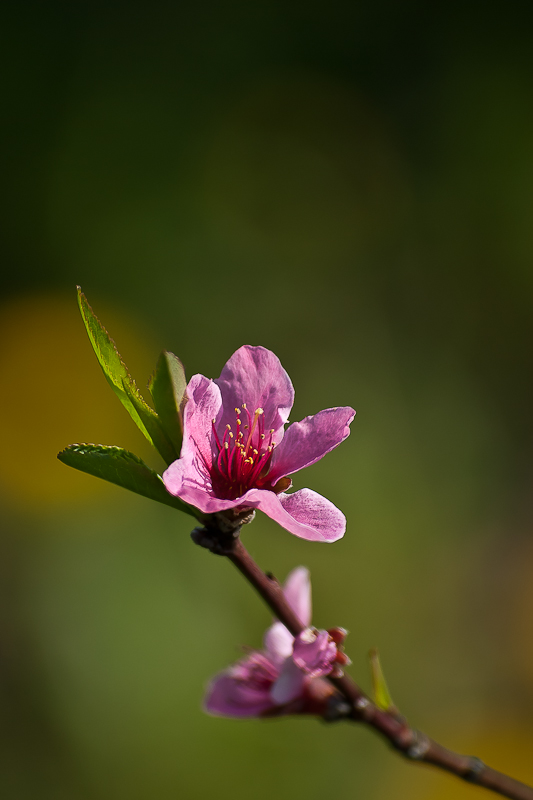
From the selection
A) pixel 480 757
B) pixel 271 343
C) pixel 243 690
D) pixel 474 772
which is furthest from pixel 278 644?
pixel 271 343

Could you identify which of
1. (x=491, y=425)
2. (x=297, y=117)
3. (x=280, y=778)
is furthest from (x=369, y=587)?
(x=297, y=117)

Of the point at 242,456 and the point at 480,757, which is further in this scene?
the point at 480,757

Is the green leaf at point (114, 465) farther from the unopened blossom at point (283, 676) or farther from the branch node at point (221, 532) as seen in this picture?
the unopened blossom at point (283, 676)

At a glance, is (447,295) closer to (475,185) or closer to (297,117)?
(475,185)

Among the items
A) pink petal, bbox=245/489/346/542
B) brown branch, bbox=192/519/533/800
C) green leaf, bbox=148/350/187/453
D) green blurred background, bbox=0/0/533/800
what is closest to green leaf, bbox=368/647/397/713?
brown branch, bbox=192/519/533/800

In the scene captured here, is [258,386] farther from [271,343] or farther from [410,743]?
[271,343]

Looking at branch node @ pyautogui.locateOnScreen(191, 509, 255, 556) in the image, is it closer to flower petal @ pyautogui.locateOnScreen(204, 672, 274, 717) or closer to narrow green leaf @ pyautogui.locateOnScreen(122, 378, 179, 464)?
narrow green leaf @ pyautogui.locateOnScreen(122, 378, 179, 464)

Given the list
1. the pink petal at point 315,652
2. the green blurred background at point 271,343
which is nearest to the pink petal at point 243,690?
the pink petal at point 315,652
